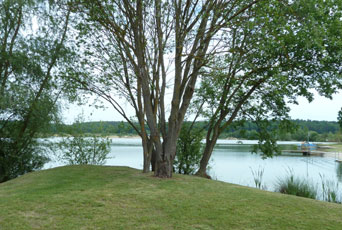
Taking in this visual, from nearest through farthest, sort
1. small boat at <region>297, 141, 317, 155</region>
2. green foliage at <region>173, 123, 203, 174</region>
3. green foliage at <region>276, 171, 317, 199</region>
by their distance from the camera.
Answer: green foliage at <region>276, 171, 317, 199</region> < green foliage at <region>173, 123, 203, 174</region> < small boat at <region>297, 141, 317, 155</region>

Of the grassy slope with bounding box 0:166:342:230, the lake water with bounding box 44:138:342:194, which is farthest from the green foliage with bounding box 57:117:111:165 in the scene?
the grassy slope with bounding box 0:166:342:230

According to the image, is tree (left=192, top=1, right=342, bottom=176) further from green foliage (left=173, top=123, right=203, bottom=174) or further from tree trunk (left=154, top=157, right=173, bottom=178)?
tree trunk (left=154, top=157, right=173, bottom=178)

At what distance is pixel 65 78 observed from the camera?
9.56 metres

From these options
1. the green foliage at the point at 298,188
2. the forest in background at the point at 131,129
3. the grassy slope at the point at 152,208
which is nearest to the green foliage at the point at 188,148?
the forest in background at the point at 131,129

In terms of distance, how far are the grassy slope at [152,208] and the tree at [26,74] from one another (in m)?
4.14

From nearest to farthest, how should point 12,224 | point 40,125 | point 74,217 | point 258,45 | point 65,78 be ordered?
→ point 12,224 < point 74,217 < point 258,45 < point 65,78 < point 40,125

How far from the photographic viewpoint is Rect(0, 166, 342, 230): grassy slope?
14.5 feet

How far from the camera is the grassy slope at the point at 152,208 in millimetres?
4418

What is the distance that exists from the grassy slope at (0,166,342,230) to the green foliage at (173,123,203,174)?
18.5ft

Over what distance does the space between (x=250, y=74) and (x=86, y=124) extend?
23.7 feet

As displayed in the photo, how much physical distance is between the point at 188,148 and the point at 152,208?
24.7 ft

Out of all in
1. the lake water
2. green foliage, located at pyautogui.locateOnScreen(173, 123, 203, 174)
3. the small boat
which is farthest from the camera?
the small boat

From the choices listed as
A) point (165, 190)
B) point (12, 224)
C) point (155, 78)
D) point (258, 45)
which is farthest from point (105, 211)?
point (258, 45)

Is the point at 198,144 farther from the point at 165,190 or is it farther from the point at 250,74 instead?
the point at 165,190
